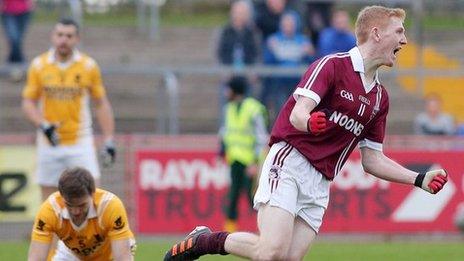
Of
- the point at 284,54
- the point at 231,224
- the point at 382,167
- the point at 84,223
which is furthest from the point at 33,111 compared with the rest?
the point at 284,54

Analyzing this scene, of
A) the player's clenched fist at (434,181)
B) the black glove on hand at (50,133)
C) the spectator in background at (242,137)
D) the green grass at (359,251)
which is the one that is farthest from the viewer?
the spectator in background at (242,137)

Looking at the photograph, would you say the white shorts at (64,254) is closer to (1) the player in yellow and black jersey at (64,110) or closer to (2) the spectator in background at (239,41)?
(1) the player in yellow and black jersey at (64,110)

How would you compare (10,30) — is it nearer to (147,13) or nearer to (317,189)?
(147,13)

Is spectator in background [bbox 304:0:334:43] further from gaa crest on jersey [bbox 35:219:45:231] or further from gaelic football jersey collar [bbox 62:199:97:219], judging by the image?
gaa crest on jersey [bbox 35:219:45:231]

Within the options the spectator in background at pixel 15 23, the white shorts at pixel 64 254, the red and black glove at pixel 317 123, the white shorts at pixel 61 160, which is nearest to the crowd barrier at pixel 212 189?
the spectator in background at pixel 15 23

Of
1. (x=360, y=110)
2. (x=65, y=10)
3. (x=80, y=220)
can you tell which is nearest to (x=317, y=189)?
(x=360, y=110)

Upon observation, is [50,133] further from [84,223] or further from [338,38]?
[338,38]

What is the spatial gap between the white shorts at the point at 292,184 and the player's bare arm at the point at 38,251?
1.52 m

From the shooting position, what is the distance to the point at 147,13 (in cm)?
2402

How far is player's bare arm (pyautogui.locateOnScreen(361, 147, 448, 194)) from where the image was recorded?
31.3 ft

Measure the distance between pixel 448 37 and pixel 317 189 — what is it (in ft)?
47.7

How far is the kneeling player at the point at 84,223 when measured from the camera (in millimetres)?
9703

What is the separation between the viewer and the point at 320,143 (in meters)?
9.49

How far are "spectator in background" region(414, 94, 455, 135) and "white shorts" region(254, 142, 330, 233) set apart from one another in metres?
9.60
